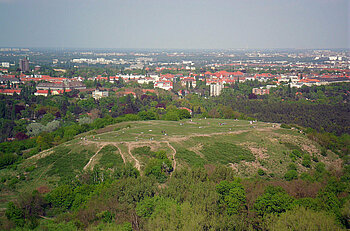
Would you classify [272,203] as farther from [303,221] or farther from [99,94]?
[99,94]

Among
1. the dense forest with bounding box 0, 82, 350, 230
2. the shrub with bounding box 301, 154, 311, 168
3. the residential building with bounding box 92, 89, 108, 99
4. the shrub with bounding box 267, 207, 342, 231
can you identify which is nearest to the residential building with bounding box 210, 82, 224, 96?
the residential building with bounding box 92, 89, 108, 99

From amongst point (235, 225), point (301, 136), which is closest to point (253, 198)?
point (235, 225)

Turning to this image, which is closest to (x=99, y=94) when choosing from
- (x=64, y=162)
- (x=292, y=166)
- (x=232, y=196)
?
(x=64, y=162)

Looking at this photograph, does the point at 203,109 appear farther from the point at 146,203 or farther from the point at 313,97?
the point at 146,203

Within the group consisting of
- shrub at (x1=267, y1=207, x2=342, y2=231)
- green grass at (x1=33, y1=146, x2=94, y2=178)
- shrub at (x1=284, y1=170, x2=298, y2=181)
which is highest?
shrub at (x1=267, y1=207, x2=342, y2=231)

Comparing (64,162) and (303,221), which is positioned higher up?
(303,221)

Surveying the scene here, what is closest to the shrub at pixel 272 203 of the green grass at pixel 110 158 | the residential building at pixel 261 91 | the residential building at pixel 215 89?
the green grass at pixel 110 158

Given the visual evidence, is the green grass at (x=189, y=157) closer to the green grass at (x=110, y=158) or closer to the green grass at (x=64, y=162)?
the green grass at (x=110, y=158)

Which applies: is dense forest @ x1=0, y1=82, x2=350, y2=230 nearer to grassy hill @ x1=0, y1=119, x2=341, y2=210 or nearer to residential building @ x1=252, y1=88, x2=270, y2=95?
grassy hill @ x1=0, y1=119, x2=341, y2=210
